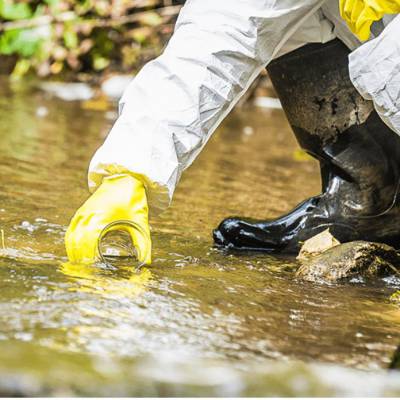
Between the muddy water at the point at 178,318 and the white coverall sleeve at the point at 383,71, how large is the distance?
42cm

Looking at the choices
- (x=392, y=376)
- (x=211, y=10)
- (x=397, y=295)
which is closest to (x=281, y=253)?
(x=397, y=295)

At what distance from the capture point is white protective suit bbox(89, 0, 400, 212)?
6.72 feet

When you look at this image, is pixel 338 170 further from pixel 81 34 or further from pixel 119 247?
pixel 81 34

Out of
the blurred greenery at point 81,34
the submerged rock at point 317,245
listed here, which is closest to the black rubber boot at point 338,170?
the submerged rock at point 317,245

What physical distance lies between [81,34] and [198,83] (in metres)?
6.01

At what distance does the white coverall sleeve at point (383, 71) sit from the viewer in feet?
6.87

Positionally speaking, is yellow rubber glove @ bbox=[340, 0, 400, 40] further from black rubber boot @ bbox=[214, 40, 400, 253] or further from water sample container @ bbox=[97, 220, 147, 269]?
water sample container @ bbox=[97, 220, 147, 269]

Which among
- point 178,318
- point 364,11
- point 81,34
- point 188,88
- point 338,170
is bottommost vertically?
point 178,318

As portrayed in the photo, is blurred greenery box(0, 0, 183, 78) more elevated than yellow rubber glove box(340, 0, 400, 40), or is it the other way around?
blurred greenery box(0, 0, 183, 78)

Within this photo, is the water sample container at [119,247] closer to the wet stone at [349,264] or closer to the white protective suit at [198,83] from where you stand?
the white protective suit at [198,83]

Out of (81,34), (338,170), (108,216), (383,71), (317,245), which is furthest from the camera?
(81,34)

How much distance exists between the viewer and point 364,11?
2.12 metres

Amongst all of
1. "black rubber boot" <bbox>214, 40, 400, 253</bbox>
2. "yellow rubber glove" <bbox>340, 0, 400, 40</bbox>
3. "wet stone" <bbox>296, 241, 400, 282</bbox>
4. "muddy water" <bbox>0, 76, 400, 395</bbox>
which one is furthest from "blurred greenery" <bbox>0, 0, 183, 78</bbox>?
"wet stone" <bbox>296, 241, 400, 282</bbox>

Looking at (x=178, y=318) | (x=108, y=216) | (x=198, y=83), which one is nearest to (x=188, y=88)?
(x=198, y=83)
